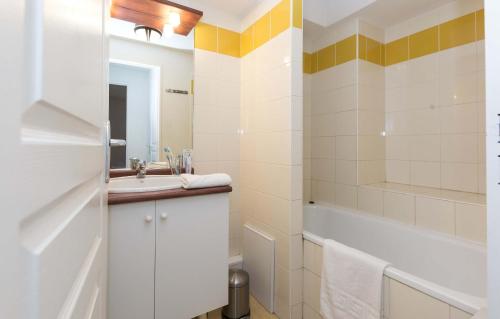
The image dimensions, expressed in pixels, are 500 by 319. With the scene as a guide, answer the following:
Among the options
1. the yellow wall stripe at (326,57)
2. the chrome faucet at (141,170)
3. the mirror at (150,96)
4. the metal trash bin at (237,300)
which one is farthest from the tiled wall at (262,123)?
the yellow wall stripe at (326,57)

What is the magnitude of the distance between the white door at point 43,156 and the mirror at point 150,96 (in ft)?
4.01

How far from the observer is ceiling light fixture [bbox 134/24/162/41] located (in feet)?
5.37

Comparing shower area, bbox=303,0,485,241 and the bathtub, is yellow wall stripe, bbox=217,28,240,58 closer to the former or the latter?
shower area, bbox=303,0,485,241

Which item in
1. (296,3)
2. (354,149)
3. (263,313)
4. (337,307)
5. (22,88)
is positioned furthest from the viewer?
(354,149)

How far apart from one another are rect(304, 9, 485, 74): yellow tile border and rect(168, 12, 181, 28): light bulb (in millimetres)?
1374

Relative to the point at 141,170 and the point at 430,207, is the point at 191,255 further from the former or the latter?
the point at 430,207

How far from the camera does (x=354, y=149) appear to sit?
6.76ft

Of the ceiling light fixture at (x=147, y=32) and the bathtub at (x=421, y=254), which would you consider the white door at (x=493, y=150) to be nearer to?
the bathtub at (x=421, y=254)

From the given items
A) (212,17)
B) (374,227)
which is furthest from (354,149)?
(212,17)

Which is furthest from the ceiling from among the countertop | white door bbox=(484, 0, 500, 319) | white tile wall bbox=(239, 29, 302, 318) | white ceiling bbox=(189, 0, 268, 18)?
the countertop

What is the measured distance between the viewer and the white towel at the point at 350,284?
110cm

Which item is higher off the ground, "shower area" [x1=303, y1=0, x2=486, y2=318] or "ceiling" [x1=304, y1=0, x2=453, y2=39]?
"ceiling" [x1=304, y1=0, x2=453, y2=39]

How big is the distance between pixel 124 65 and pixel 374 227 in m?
2.10

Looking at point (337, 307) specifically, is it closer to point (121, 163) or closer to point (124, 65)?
point (121, 163)
